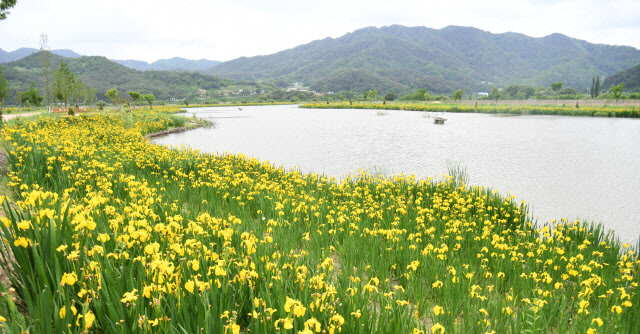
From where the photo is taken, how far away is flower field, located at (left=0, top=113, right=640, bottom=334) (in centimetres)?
261

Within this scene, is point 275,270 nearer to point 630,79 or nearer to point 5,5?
point 5,5

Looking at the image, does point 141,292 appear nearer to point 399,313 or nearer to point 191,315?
point 191,315

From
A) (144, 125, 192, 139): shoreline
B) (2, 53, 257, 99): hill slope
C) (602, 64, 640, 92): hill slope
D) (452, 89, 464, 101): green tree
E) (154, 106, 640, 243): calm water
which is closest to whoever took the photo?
(154, 106, 640, 243): calm water

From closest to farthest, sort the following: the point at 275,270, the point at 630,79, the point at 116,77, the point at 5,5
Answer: the point at 275,270 < the point at 5,5 < the point at 630,79 < the point at 116,77

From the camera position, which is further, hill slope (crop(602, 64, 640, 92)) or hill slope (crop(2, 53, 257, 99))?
hill slope (crop(2, 53, 257, 99))

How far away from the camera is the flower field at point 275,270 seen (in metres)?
2.61

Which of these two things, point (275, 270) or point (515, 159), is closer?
point (275, 270)

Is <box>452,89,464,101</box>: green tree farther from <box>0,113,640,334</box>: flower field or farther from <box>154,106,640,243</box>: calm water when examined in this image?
<box>0,113,640,334</box>: flower field

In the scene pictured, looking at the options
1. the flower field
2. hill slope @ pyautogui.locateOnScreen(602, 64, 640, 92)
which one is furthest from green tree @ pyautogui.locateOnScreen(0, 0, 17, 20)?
hill slope @ pyautogui.locateOnScreen(602, 64, 640, 92)

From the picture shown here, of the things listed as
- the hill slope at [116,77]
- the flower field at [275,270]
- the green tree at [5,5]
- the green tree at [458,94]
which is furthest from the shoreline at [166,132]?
the hill slope at [116,77]

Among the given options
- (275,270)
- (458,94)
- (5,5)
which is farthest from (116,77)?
(275,270)

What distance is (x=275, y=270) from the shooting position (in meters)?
3.44

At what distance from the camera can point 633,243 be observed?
25.7 ft

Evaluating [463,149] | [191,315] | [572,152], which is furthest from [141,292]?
[572,152]
